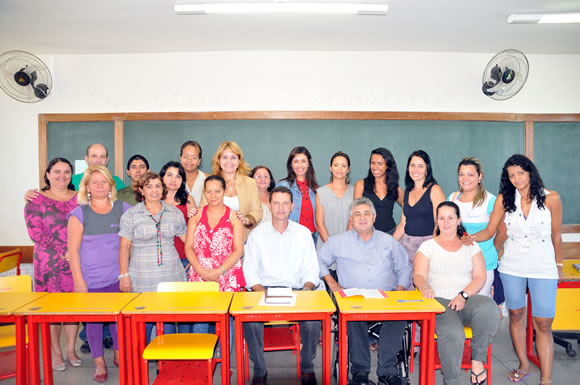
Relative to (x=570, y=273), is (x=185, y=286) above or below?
above

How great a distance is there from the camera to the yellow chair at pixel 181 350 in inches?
84.0

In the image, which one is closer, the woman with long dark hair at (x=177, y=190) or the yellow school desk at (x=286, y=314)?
the yellow school desk at (x=286, y=314)

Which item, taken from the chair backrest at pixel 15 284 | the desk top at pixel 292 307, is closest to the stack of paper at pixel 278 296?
the desk top at pixel 292 307

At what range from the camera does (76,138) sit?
442 cm

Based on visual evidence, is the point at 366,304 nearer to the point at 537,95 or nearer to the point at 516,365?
the point at 516,365

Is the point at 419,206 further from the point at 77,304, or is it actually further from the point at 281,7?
the point at 77,304

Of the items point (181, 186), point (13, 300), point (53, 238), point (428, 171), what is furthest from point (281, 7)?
point (13, 300)

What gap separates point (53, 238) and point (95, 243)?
49 cm

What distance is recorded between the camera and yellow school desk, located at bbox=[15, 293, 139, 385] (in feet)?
6.93

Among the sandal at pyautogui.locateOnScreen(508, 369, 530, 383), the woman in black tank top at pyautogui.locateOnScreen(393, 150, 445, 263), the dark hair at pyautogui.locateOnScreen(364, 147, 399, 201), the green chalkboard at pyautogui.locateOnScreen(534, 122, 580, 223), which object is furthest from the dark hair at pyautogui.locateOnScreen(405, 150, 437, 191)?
the green chalkboard at pyautogui.locateOnScreen(534, 122, 580, 223)

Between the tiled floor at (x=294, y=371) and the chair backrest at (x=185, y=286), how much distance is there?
783mm

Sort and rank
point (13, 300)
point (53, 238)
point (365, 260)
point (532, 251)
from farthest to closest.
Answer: point (53, 238) → point (365, 260) → point (532, 251) → point (13, 300)

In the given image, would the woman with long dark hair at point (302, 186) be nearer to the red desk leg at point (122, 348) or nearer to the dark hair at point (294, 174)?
the dark hair at point (294, 174)

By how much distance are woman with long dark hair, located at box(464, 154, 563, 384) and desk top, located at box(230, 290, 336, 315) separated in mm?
1180
